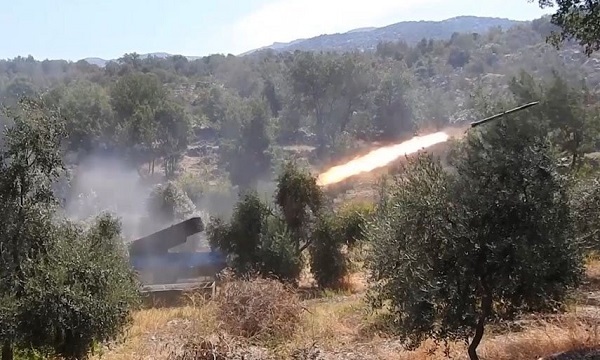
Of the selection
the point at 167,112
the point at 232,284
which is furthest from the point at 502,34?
the point at 232,284

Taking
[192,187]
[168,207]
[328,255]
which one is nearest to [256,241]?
[328,255]

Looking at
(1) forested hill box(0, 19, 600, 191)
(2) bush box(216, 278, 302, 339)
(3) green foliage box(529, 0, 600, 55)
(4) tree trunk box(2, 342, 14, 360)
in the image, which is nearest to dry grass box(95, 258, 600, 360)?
(2) bush box(216, 278, 302, 339)

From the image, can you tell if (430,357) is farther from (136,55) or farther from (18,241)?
(136,55)

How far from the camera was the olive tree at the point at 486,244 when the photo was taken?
28.9ft

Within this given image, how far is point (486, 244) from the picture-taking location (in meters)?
8.72

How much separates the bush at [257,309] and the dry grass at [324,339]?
0.03 meters

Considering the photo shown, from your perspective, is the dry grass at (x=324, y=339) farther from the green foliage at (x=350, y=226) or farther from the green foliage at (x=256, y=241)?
the green foliage at (x=350, y=226)

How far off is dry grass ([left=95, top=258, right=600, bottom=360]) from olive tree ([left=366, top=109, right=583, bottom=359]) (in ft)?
5.78

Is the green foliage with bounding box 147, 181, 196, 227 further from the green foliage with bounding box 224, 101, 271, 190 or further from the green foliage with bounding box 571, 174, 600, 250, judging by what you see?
the green foliage with bounding box 571, 174, 600, 250

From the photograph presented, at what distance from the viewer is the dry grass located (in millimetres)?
11352

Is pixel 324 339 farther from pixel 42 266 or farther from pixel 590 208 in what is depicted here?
pixel 590 208

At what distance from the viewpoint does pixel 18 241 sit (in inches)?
422

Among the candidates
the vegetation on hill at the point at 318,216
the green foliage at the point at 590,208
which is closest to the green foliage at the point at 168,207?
the vegetation on hill at the point at 318,216

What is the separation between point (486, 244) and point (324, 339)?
6.28 m
